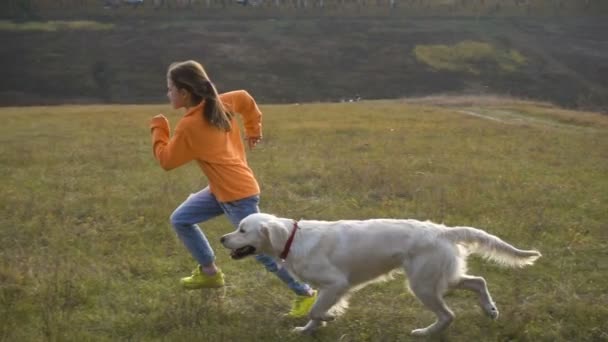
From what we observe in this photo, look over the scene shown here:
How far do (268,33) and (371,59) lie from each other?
41.4 feet

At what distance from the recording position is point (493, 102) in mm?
41656

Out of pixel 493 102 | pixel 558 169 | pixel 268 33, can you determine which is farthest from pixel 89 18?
pixel 558 169

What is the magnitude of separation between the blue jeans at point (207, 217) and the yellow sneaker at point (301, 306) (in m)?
0.07

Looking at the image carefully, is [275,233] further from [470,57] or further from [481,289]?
[470,57]

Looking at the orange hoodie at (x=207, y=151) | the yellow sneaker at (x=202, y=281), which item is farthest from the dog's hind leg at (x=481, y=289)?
the yellow sneaker at (x=202, y=281)

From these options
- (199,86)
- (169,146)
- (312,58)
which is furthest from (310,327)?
(312,58)

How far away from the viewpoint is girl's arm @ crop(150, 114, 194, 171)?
6617 mm

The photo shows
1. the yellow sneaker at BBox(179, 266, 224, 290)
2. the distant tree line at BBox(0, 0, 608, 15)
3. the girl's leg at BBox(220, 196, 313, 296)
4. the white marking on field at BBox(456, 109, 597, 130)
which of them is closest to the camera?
the girl's leg at BBox(220, 196, 313, 296)

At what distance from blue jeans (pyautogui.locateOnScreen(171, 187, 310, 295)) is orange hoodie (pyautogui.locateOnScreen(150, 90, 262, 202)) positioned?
0.13 metres

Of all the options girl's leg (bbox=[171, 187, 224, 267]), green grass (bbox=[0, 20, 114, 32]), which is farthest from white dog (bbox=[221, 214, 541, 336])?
green grass (bbox=[0, 20, 114, 32])

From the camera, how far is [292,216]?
38.7ft

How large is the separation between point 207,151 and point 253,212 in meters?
0.75

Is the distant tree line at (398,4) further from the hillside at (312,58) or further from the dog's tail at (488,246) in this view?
the dog's tail at (488,246)

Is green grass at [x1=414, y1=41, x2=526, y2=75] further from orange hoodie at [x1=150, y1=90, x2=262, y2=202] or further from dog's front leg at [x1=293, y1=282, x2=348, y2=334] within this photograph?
dog's front leg at [x1=293, y1=282, x2=348, y2=334]
